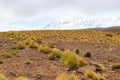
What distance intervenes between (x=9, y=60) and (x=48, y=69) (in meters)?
2.91

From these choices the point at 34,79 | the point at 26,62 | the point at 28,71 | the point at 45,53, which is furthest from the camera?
the point at 45,53

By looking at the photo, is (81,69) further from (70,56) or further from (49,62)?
(49,62)

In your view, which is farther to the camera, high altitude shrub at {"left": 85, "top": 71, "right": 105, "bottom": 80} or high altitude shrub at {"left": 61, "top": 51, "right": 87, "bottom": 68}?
high altitude shrub at {"left": 61, "top": 51, "right": 87, "bottom": 68}

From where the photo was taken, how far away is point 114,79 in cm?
1209

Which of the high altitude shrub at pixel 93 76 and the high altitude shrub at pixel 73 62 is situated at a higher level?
the high altitude shrub at pixel 73 62

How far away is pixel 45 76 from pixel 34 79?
69 centimetres

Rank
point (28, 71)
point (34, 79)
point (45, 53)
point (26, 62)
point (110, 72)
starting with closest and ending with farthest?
point (34, 79)
point (28, 71)
point (110, 72)
point (26, 62)
point (45, 53)

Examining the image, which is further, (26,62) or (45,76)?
(26,62)

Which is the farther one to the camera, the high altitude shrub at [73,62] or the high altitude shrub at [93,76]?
the high altitude shrub at [73,62]

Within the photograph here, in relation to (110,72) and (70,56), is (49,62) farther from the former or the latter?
(110,72)

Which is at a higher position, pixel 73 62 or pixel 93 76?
pixel 73 62

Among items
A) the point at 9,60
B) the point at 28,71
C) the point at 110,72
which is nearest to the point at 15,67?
the point at 28,71

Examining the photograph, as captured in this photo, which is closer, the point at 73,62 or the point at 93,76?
the point at 93,76

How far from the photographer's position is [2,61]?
1473 cm
